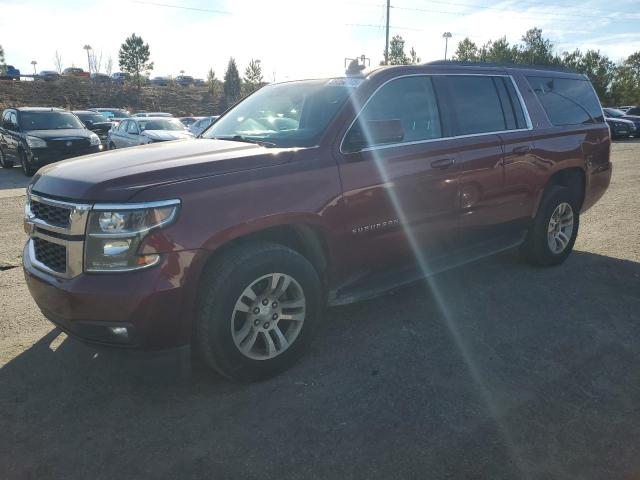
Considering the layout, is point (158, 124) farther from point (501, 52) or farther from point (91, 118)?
point (501, 52)

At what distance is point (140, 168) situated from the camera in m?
2.96

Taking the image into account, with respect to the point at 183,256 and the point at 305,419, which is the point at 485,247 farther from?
the point at 183,256

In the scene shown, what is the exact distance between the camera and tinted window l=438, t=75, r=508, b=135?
419 centimetres

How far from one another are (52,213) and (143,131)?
1212 centimetres

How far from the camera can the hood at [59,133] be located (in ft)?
43.3

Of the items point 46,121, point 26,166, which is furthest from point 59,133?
point 26,166

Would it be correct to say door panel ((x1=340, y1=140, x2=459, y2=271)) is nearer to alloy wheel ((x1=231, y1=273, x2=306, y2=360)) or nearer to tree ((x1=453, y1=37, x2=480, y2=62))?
alloy wheel ((x1=231, y1=273, x2=306, y2=360))

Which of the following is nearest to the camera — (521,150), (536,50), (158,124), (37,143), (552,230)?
(521,150)

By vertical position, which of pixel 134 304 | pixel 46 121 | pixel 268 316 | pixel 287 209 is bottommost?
pixel 268 316

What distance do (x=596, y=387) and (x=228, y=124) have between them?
3337 mm

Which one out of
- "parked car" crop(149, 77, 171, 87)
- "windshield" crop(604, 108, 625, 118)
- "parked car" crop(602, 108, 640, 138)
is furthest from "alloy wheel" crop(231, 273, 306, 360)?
"parked car" crop(149, 77, 171, 87)

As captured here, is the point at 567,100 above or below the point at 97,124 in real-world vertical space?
above

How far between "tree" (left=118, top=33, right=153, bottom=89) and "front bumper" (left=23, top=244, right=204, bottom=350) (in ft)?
201

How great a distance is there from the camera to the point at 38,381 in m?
3.22
